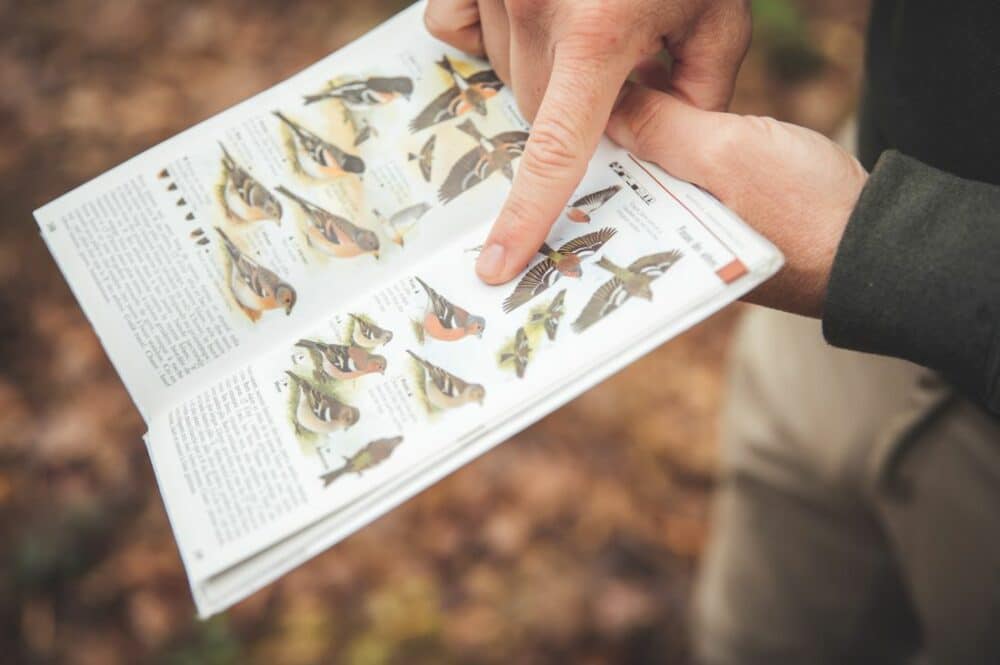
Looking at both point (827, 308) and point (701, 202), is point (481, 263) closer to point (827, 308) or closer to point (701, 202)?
point (701, 202)

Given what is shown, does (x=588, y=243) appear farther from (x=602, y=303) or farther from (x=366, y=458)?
(x=366, y=458)

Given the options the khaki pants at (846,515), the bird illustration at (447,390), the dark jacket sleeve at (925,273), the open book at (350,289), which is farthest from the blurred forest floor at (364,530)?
the dark jacket sleeve at (925,273)

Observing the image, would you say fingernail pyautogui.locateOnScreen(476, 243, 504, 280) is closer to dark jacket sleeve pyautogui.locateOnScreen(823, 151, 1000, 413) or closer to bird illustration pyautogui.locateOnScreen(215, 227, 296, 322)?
bird illustration pyautogui.locateOnScreen(215, 227, 296, 322)

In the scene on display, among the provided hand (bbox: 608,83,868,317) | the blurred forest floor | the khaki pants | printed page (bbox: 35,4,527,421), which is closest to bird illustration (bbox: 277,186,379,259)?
printed page (bbox: 35,4,527,421)

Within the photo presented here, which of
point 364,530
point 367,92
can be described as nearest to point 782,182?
point 367,92

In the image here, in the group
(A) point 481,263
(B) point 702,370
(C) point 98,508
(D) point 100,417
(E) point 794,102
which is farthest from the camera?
(E) point 794,102

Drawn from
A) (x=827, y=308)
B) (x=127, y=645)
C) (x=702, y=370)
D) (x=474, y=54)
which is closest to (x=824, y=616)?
(x=702, y=370)

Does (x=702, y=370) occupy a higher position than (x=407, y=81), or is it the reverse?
(x=407, y=81)
